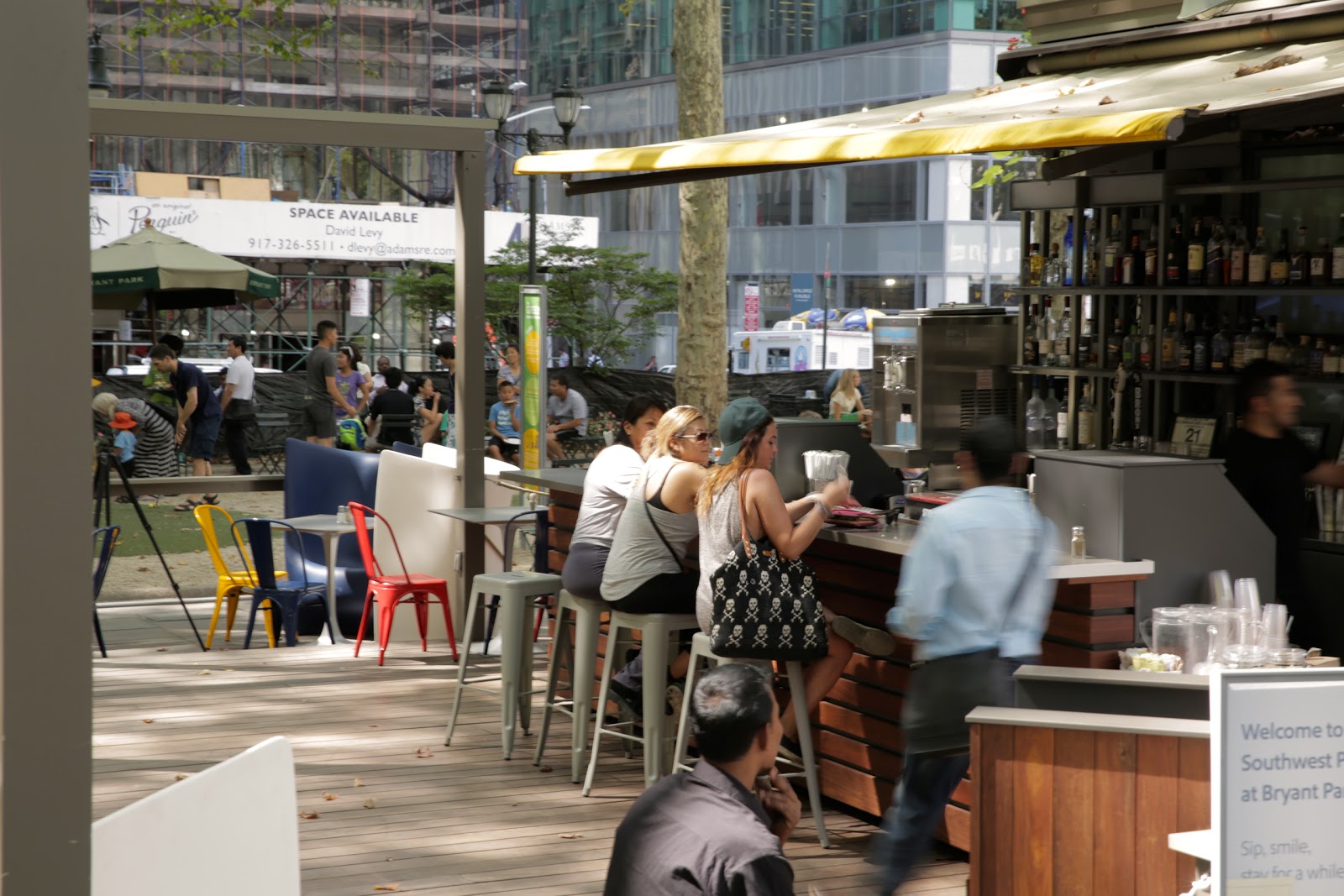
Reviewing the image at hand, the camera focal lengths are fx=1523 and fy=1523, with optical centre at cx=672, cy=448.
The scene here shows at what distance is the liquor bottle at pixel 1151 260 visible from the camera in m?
8.17

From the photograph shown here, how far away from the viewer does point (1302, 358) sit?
7.45 meters

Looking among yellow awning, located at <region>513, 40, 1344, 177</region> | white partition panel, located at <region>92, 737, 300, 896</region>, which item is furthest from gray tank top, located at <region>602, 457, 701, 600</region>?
white partition panel, located at <region>92, 737, 300, 896</region>

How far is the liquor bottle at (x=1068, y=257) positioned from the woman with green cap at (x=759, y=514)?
138 inches

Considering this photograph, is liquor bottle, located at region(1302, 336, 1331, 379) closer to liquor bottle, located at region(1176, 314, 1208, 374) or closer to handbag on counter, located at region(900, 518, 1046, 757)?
liquor bottle, located at region(1176, 314, 1208, 374)

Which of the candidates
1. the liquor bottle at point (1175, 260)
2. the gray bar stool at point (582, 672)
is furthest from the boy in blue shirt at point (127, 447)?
the liquor bottle at point (1175, 260)

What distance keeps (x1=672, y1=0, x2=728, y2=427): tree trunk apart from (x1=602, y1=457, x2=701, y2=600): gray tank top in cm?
678

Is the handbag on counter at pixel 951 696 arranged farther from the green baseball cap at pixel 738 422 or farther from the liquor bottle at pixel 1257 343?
the liquor bottle at pixel 1257 343

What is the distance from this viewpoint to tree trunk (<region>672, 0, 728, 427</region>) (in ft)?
43.1

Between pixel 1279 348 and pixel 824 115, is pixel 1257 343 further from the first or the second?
pixel 824 115

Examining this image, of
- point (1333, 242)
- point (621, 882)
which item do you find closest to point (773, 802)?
point (621, 882)

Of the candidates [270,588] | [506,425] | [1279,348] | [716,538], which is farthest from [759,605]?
[506,425]

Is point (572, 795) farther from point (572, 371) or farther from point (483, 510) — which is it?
point (572, 371)

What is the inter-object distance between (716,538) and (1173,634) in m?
1.68

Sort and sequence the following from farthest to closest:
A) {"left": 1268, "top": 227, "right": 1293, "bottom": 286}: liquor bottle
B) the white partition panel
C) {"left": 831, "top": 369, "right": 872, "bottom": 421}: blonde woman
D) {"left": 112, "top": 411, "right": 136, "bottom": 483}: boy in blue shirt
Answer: {"left": 831, "top": 369, "right": 872, "bottom": 421}: blonde woman, {"left": 112, "top": 411, "right": 136, "bottom": 483}: boy in blue shirt, {"left": 1268, "top": 227, "right": 1293, "bottom": 286}: liquor bottle, the white partition panel
